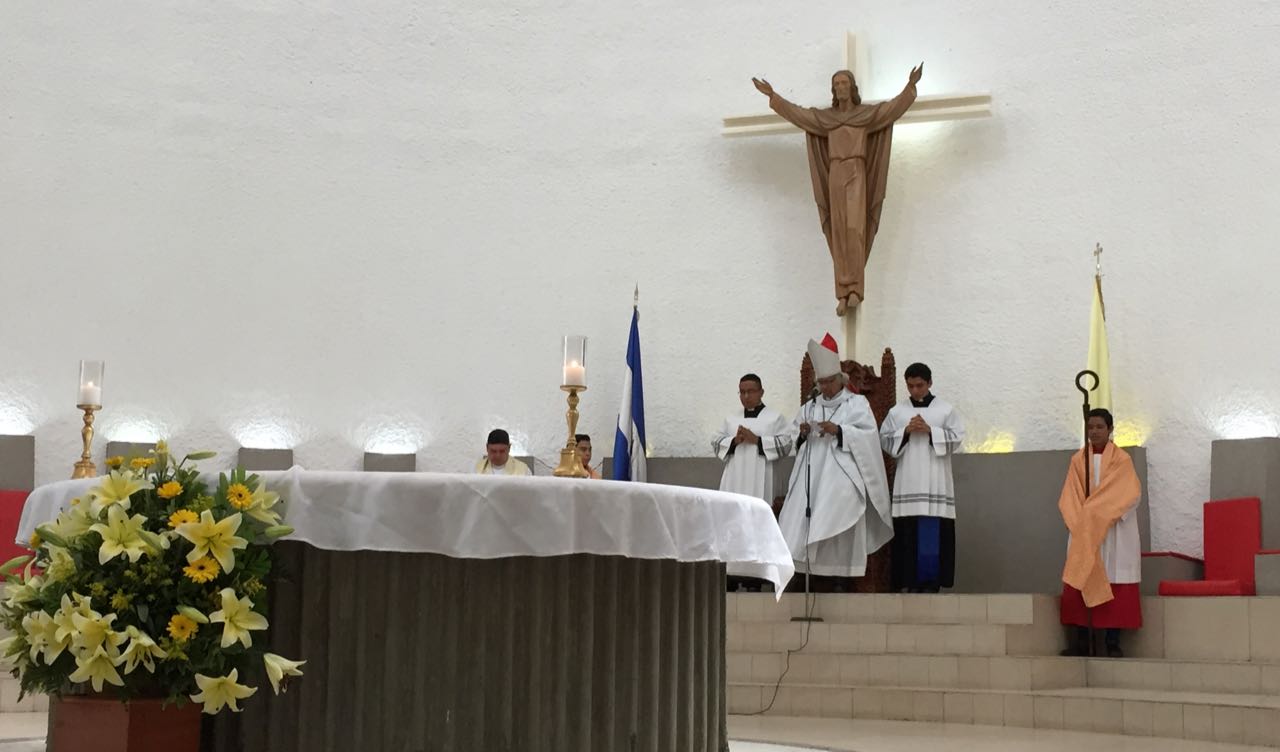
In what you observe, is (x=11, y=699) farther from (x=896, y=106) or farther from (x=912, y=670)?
(x=896, y=106)

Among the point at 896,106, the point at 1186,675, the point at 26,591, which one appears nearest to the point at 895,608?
the point at 1186,675

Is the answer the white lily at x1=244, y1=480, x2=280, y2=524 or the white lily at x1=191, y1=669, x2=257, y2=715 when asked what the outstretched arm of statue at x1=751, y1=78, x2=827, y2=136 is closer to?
the white lily at x1=244, y1=480, x2=280, y2=524

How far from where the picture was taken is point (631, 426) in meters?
10.1

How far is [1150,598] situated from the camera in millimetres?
8156

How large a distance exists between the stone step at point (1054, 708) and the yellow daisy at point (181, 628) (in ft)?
14.8

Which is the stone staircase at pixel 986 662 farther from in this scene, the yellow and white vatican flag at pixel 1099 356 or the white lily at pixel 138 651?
the white lily at pixel 138 651

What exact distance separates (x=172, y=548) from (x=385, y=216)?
25.2 ft

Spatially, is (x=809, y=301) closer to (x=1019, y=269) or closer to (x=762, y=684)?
(x=1019, y=269)

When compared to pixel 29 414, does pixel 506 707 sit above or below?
below

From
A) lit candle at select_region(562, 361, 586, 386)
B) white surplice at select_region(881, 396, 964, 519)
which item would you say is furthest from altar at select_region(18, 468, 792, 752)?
white surplice at select_region(881, 396, 964, 519)

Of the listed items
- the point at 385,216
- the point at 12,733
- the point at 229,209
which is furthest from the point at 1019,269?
the point at 12,733

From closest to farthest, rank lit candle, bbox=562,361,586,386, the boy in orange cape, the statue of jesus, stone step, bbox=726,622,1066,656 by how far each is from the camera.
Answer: lit candle, bbox=562,361,586,386
stone step, bbox=726,622,1066,656
the boy in orange cape
the statue of jesus

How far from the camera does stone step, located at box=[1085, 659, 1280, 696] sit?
7426mm

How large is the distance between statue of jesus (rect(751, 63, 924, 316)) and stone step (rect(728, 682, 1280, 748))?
10.9ft
